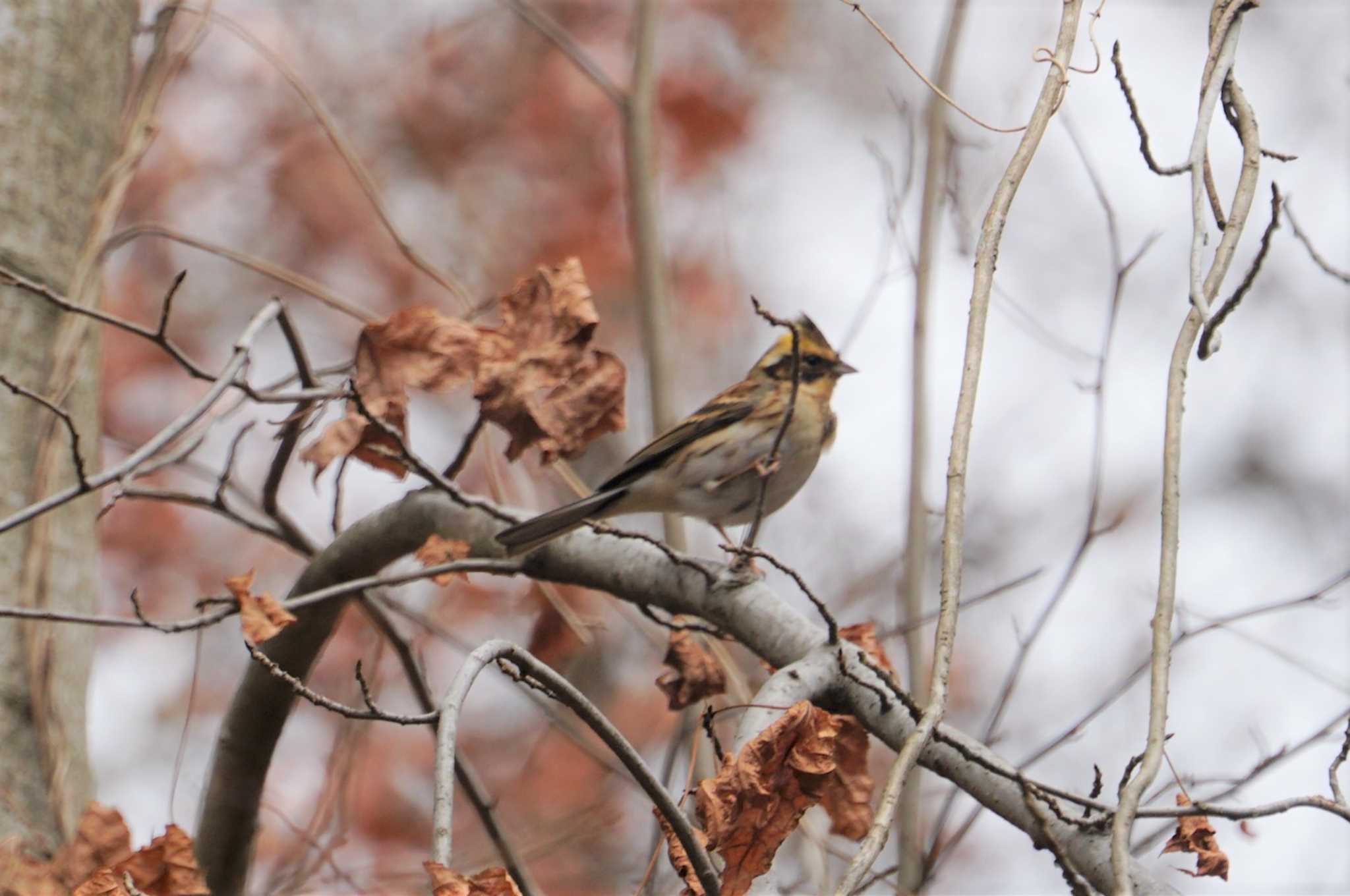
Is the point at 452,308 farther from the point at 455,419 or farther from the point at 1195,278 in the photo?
the point at 1195,278

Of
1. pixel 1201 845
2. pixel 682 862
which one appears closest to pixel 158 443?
pixel 682 862

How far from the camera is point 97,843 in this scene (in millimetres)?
2725

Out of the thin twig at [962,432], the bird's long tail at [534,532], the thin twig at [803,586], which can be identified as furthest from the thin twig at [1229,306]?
the bird's long tail at [534,532]

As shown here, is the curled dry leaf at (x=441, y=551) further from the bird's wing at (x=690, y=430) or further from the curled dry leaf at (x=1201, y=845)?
the curled dry leaf at (x=1201, y=845)

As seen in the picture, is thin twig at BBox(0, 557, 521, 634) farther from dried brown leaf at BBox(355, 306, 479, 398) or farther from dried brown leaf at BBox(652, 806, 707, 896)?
dried brown leaf at BBox(652, 806, 707, 896)

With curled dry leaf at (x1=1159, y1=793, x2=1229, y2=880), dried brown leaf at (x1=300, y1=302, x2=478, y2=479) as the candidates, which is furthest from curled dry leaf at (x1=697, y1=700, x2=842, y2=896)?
dried brown leaf at (x1=300, y1=302, x2=478, y2=479)

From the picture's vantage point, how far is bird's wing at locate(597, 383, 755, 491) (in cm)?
439

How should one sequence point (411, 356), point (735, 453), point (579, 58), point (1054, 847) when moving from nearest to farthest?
point (1054, 847), point (411, 356), point (735, 453), point (579, 58)

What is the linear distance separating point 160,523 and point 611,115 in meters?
3.86

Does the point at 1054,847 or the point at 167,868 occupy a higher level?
the point at 167,868

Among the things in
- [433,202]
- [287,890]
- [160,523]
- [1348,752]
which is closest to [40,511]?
[287,890]

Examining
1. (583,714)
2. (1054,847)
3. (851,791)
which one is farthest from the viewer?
(851,791)

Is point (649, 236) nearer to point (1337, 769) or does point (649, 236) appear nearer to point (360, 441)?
point (360, 441)

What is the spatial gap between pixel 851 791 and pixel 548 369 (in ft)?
4.19
